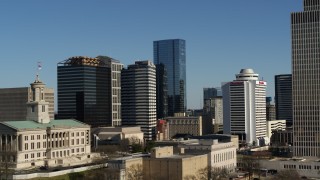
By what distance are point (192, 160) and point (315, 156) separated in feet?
242

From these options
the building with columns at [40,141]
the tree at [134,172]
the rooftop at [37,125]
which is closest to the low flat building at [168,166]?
the tree at [134,172]

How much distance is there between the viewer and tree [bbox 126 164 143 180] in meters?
114

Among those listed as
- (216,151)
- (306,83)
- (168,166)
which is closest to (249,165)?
(216,151)

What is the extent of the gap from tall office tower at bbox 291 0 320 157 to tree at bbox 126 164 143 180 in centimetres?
8204

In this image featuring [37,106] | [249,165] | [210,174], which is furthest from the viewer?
[37,106]

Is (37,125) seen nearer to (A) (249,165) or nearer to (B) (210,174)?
(B) (210,174)

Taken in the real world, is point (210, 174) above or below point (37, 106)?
below

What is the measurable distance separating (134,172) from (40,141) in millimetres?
38248

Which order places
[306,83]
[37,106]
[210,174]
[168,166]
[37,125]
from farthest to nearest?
1. [306,83]
2. [37,106]
3. [37,125]
4. [210,174]
5. [168,166]

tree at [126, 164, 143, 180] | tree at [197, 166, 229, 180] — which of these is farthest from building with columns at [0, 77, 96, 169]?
tree at [197, 166, 229, 180]

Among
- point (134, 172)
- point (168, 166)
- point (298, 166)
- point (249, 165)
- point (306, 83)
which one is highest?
point (306, 83)

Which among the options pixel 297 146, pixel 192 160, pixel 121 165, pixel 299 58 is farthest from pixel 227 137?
pixel 121 165

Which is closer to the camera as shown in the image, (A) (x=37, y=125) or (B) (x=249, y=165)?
(A) (x=37, y=125)

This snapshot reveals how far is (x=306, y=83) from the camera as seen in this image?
598ft
